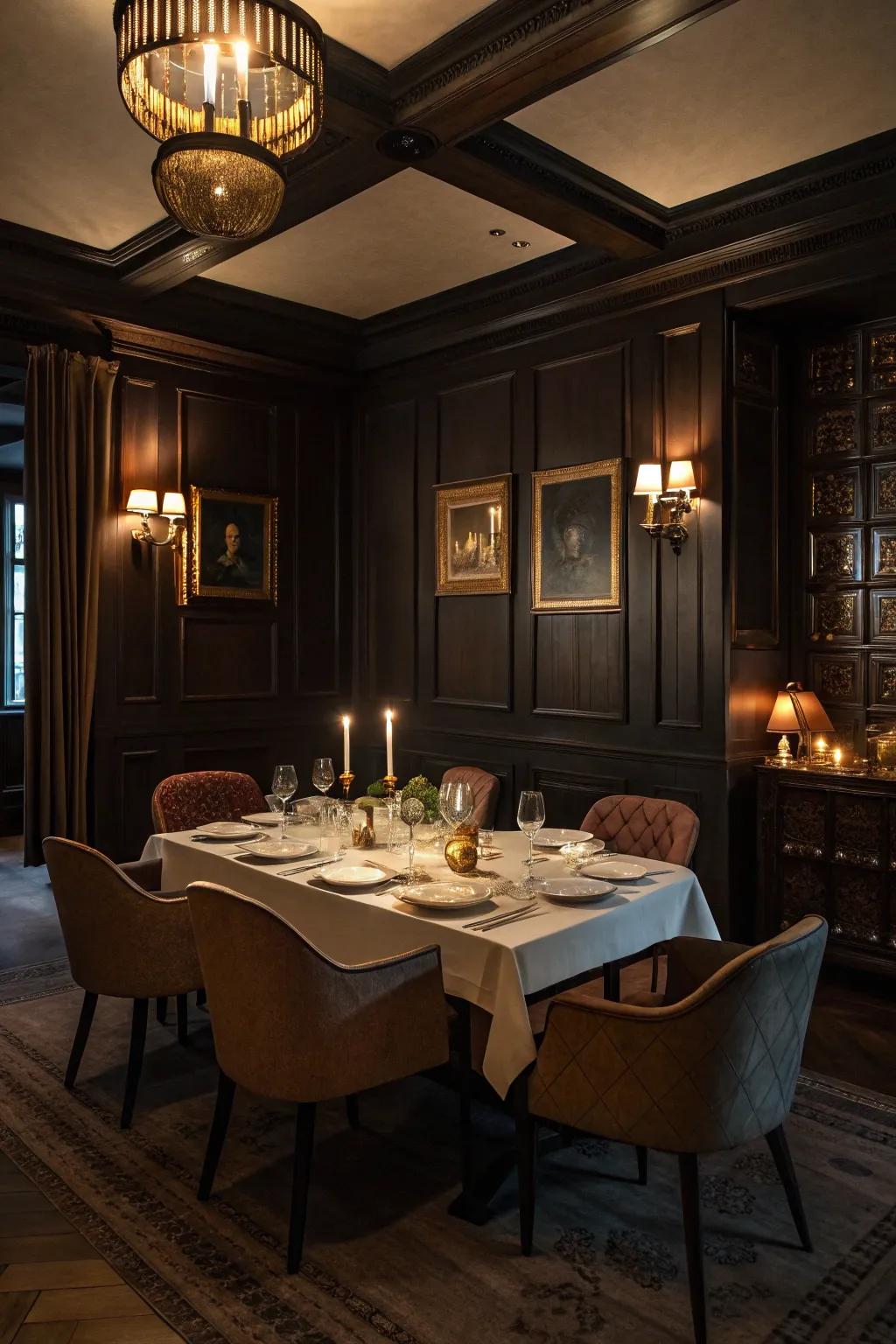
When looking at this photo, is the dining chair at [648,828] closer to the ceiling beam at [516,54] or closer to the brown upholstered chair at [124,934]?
the brown upholstered chair at [124,934]

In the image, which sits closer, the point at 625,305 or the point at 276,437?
the point at 625,305

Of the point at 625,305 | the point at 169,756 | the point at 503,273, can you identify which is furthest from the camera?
the point at 169,756

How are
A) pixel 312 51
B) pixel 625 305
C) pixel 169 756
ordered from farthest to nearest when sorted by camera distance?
1. pixel 169 756
2. pixel 625 305
3. pixel 312 51

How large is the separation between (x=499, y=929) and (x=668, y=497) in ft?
9.03

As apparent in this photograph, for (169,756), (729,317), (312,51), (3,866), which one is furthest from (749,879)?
(3,866)

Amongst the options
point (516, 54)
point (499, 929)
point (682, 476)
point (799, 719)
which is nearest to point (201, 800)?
point (499, 929)

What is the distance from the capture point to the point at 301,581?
6.13 metres

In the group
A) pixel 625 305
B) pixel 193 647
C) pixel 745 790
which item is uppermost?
pixel 625 305

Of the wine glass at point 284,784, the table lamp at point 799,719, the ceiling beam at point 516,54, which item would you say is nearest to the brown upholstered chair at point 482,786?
the wine glass at point 284,784

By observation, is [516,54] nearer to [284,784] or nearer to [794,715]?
[284,784]

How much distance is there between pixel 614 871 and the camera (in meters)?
2.84

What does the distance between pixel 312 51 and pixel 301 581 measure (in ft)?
12.8

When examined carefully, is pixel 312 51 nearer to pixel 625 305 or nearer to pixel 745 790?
pixel 625 305

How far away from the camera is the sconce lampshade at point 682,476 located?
4379mm
